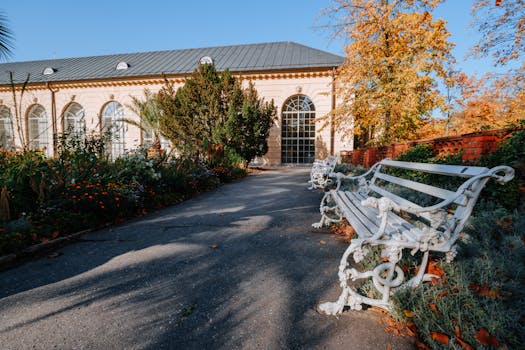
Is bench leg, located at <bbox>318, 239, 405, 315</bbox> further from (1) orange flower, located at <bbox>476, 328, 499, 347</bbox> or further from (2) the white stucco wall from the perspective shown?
(2) the white stucco wall

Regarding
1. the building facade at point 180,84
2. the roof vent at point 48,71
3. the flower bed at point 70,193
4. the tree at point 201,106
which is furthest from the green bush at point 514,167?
the roof vent at point 48,71

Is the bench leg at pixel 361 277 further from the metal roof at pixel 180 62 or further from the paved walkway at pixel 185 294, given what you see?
the metal roof at pixel 180 62

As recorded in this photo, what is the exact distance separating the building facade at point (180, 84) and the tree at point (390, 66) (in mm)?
6503

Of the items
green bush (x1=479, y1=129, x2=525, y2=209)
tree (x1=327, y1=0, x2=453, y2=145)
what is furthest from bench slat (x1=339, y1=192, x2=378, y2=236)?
tree (x1=327, y1=0, x2=453, y2=145)

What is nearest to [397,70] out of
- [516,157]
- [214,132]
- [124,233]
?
[516,157]

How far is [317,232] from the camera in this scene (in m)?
3.82

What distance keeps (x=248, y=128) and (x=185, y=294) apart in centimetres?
1217

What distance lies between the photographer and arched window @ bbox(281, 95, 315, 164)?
19516 mm

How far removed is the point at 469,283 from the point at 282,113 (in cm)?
1890

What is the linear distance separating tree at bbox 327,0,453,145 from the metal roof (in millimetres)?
8383

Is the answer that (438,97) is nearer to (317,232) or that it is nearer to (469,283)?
(317,232)

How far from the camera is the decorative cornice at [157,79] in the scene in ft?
61.7

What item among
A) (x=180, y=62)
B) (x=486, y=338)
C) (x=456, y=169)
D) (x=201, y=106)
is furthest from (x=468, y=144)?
(x=180, y=62)

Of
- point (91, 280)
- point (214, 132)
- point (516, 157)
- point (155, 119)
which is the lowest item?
point (91, 280)
